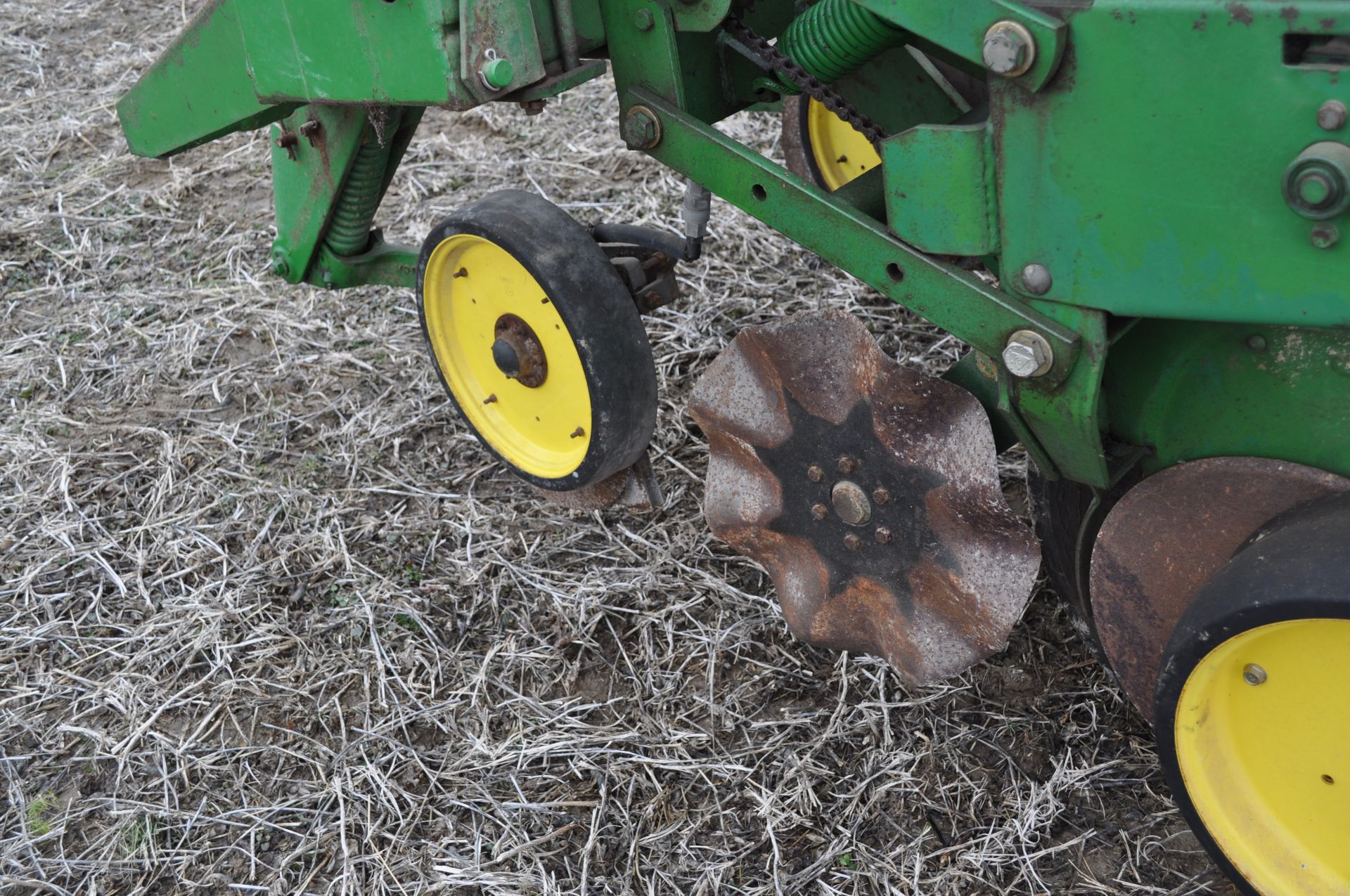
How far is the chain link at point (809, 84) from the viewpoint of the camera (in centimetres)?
170

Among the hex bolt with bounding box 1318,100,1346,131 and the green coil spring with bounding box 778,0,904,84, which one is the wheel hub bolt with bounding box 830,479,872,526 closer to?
the green coil spring with bounding box 778,0,904,84

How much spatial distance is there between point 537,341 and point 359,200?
1.80 ft

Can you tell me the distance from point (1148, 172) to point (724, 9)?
2.14ft

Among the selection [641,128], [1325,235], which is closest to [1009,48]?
[1325,235]

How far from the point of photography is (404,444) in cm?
273

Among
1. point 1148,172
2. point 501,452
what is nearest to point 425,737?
point 501,452

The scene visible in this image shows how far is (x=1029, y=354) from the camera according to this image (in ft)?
4.94

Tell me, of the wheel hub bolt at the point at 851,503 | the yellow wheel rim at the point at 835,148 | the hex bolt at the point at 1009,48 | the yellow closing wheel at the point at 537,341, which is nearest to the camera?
the hex bolt at the point at 1009,48

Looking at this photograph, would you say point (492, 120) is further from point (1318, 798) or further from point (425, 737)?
point (1318, 798)

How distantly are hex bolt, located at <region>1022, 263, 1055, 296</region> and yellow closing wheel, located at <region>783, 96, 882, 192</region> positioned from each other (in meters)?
1.36

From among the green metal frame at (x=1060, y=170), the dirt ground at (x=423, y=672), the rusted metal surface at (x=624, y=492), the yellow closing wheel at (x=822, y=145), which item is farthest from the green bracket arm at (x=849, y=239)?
the yellow closing wheel at (x=822, y=145)

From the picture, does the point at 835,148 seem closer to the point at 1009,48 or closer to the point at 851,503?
the point at 851,503

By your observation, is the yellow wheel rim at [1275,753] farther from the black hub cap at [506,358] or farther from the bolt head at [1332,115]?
the black hub cap at [506,358]

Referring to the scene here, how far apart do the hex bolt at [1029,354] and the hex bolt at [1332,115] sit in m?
0.40
